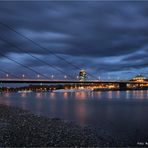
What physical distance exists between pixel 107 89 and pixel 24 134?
16585 centimetres

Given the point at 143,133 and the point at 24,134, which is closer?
the point at 24,134

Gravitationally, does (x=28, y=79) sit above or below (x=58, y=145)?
above

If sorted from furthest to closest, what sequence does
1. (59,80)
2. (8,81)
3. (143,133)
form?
(59,80) < (8,81) < (143,133)

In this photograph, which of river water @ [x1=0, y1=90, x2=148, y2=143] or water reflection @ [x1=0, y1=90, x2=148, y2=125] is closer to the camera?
river water @ [x1=0, y1=90, x2=148, y2=143]

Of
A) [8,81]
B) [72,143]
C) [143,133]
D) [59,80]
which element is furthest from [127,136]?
[59,80]

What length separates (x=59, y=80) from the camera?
8325cm

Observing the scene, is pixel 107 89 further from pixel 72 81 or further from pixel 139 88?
pixel 72 81

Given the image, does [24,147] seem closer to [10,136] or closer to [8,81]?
[10,136]

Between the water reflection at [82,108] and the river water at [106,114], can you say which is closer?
the river water at [106,114]

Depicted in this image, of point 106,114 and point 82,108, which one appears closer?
point 106,114

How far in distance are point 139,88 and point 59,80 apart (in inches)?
3935

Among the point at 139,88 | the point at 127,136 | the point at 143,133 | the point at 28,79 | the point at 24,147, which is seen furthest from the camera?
the point at 139,88

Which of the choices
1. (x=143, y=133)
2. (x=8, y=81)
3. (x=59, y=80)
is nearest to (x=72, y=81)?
(x=59, y=80)

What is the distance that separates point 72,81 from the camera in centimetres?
8662
